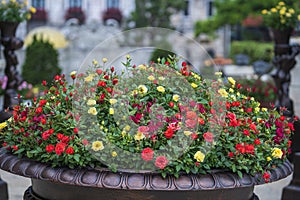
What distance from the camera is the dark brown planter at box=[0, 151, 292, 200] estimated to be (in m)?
2.25

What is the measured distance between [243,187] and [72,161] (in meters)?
0.76

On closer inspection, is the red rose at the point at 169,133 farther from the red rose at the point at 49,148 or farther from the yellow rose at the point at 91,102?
the red rose at the point at 49,148

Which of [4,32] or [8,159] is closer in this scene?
[8,159]

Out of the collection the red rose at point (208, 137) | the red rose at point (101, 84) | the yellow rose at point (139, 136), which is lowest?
the red rose at point (208, 137)

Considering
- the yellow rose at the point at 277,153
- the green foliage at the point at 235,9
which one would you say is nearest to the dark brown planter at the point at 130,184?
the yellow rose at the point at 277,153

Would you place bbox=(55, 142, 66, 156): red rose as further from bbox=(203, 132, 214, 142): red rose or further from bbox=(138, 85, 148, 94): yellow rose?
bbox=(203, 132, 214, 142): red rose

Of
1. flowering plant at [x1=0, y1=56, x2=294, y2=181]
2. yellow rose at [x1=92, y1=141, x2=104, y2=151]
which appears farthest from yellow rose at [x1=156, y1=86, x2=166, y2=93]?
yellow rose at [x1=92, y1=141, x2=104, y2=151]

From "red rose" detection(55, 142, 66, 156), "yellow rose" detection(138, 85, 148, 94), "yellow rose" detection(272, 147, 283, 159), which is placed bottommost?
"yellow rose" detection(272, 147, 283, 159)

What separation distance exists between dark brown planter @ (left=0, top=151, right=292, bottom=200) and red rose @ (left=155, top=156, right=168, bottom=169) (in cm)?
5

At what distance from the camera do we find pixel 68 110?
8.64 ft

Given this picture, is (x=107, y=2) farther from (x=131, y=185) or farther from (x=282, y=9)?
(x=131, y=185)

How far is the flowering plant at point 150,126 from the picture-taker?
2.34m

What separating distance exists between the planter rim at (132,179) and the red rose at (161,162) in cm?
5

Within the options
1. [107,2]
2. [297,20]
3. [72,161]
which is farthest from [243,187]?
[107,2]
